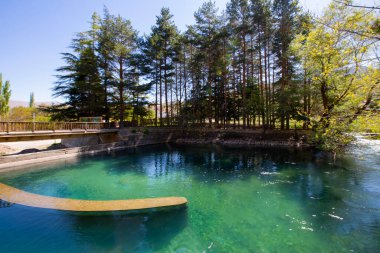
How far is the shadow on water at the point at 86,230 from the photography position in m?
4.67

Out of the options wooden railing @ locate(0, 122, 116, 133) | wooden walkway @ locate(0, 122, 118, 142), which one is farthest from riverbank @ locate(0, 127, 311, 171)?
wooden railing @ locate(0, 122, 116, 133)

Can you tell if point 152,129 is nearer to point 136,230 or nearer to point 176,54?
point 176,54

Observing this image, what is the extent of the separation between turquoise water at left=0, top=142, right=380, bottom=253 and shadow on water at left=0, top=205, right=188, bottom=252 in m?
0.03

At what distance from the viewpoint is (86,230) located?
5.33 metres

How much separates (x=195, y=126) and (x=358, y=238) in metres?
21.3

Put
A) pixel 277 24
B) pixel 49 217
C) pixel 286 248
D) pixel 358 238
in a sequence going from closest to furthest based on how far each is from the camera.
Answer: pixel 286 248 → pixel 358 238 → pixel 49 217 → pixel 277 24

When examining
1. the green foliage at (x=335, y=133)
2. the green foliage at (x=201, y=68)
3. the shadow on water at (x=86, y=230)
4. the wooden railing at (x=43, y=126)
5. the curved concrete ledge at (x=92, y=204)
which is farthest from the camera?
the green foliage at (x=201, y=68)

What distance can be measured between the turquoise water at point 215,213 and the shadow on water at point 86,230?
27 millimetres

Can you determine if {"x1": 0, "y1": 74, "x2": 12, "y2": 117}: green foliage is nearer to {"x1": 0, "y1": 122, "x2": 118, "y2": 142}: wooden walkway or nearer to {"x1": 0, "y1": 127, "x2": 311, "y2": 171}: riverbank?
{"x1": 0, "y1": 127, "x2": 311, "y2": 171}: riverbank

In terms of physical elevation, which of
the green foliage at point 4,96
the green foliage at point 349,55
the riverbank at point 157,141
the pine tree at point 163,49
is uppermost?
the pine tree at point 163,49

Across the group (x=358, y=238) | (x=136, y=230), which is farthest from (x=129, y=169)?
(x=358, y=238)

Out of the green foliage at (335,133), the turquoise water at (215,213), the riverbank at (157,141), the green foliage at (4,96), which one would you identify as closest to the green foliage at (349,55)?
the green foliage at (335,133)

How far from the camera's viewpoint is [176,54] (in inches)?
974

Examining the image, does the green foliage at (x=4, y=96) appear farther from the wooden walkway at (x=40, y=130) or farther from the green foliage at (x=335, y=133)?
the green foliage at (x=335, y=133)
